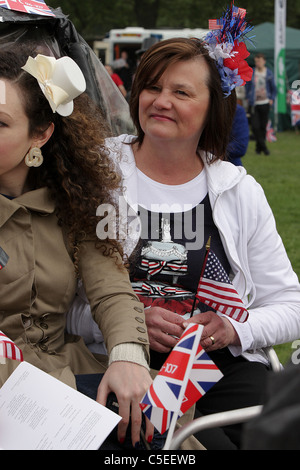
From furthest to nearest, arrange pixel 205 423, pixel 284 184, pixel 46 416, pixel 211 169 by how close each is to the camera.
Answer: pixel 284 184 < pixel 211 169 < pixel 46 416 < pixel 205 423

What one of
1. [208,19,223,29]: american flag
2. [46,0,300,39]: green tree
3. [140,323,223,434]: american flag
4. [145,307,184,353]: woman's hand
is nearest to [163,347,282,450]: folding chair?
[140,323,223,434]: american flag

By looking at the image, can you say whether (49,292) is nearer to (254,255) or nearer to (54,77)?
(54,77)

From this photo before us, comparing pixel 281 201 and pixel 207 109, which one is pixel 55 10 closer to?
pixel 207 109

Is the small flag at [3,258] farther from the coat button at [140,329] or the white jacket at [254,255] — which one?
the white jacket at [254,255]

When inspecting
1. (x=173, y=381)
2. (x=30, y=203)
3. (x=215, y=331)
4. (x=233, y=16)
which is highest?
(x=233, y=16)

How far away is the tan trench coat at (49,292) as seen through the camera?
6.75 ft

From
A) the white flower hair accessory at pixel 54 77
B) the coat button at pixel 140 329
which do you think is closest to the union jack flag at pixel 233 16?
the white flower hair accessory at pixel 54 77

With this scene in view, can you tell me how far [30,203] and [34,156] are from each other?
15cm

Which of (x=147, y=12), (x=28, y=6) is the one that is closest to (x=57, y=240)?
(x=28, y=6)

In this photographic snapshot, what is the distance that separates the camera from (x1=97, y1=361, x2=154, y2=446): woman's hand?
73.3 inches

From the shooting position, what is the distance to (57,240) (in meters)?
2.19
